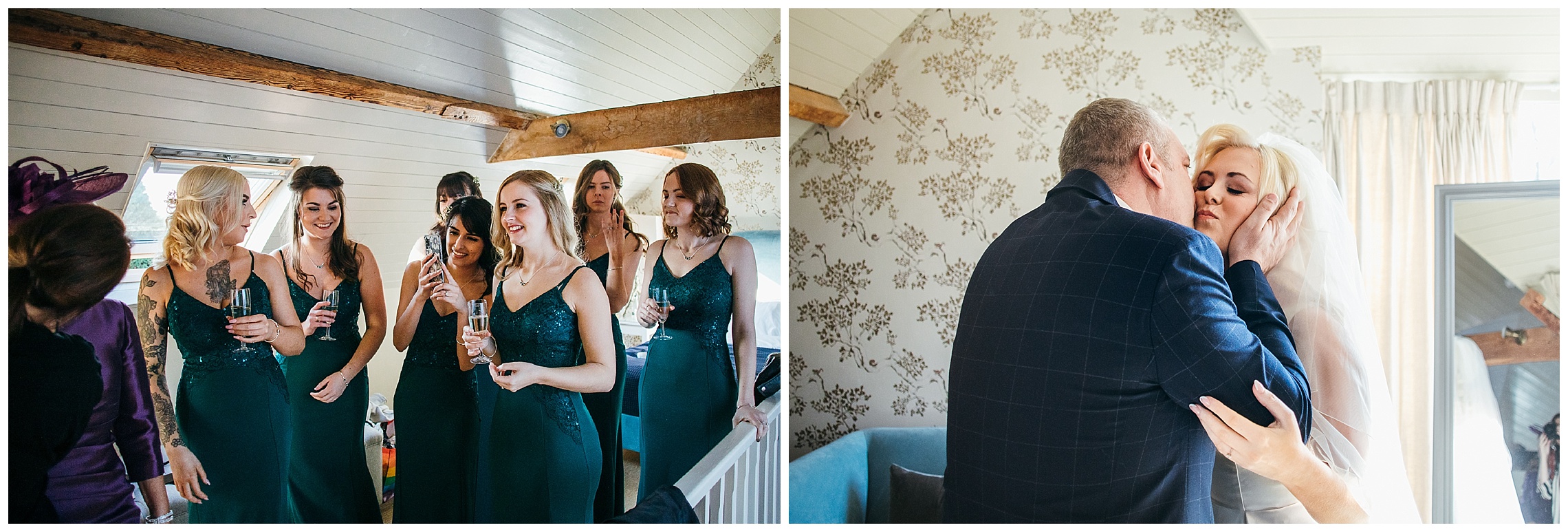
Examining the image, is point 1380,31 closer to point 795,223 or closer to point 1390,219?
point 1390,219

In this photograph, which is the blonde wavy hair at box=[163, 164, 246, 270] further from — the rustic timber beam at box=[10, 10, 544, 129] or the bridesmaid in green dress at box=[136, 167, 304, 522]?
the rustic timber beam at box=[10, 10, 544, 129]

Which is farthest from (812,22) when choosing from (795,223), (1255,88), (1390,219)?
(1390,219)

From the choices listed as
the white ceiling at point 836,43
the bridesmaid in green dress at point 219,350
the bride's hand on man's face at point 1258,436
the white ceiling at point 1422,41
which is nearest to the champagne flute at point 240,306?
the bridesmaid in green dress at point 219,350

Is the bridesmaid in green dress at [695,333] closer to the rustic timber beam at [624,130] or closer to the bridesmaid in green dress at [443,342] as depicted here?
the rustic timber beam at [624,130]

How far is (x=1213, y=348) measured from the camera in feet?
4.49

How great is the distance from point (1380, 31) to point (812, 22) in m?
1.47

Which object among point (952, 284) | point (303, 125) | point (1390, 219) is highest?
point (303, 125)

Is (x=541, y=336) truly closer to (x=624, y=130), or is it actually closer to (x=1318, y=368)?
(x=624, y=130)

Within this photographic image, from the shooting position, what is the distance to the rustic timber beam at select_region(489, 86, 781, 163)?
158 centimetres

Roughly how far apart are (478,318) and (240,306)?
0.49m

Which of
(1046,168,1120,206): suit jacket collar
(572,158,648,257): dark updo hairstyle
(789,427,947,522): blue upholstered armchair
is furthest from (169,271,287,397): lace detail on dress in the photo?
(1046,168,1120,206): suit jacket collar

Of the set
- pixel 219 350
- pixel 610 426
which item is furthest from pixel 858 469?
pixel 219 350

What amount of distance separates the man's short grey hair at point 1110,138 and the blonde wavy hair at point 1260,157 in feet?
0.38
